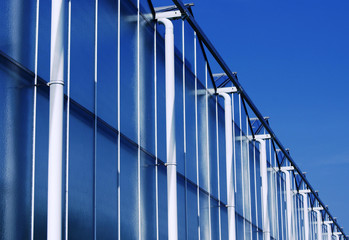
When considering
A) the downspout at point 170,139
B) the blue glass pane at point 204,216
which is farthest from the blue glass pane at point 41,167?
the blue glass pane at point 204,216

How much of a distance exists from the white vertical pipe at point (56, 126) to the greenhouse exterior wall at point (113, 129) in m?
0.34

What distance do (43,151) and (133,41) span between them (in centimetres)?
617

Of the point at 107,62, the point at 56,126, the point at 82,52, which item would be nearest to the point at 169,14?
the point at 107,62

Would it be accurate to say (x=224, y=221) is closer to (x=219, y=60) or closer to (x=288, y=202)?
(x=219, y=60)

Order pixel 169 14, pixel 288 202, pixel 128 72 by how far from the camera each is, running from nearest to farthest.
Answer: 1. pixel 128 72
2. pixel 169 14
3. pixel 288 202

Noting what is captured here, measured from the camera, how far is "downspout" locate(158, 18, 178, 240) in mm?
18141

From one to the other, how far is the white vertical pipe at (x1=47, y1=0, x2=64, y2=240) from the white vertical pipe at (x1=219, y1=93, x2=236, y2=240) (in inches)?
603

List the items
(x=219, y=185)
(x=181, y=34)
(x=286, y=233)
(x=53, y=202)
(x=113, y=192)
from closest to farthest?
(x=53, y=202) → (x=113, y=192) → (x=181, y=34) → (x=219, y=185) → (x=286, y=233)

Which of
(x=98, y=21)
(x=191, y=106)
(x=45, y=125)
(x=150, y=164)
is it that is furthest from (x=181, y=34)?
(x=45, y=125)

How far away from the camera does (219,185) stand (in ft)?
83.8

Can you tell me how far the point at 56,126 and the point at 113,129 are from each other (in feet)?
12.5

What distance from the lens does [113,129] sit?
595 inches

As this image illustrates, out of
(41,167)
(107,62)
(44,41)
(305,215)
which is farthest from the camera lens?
(305,215)

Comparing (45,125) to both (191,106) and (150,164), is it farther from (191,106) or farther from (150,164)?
(191,106)
